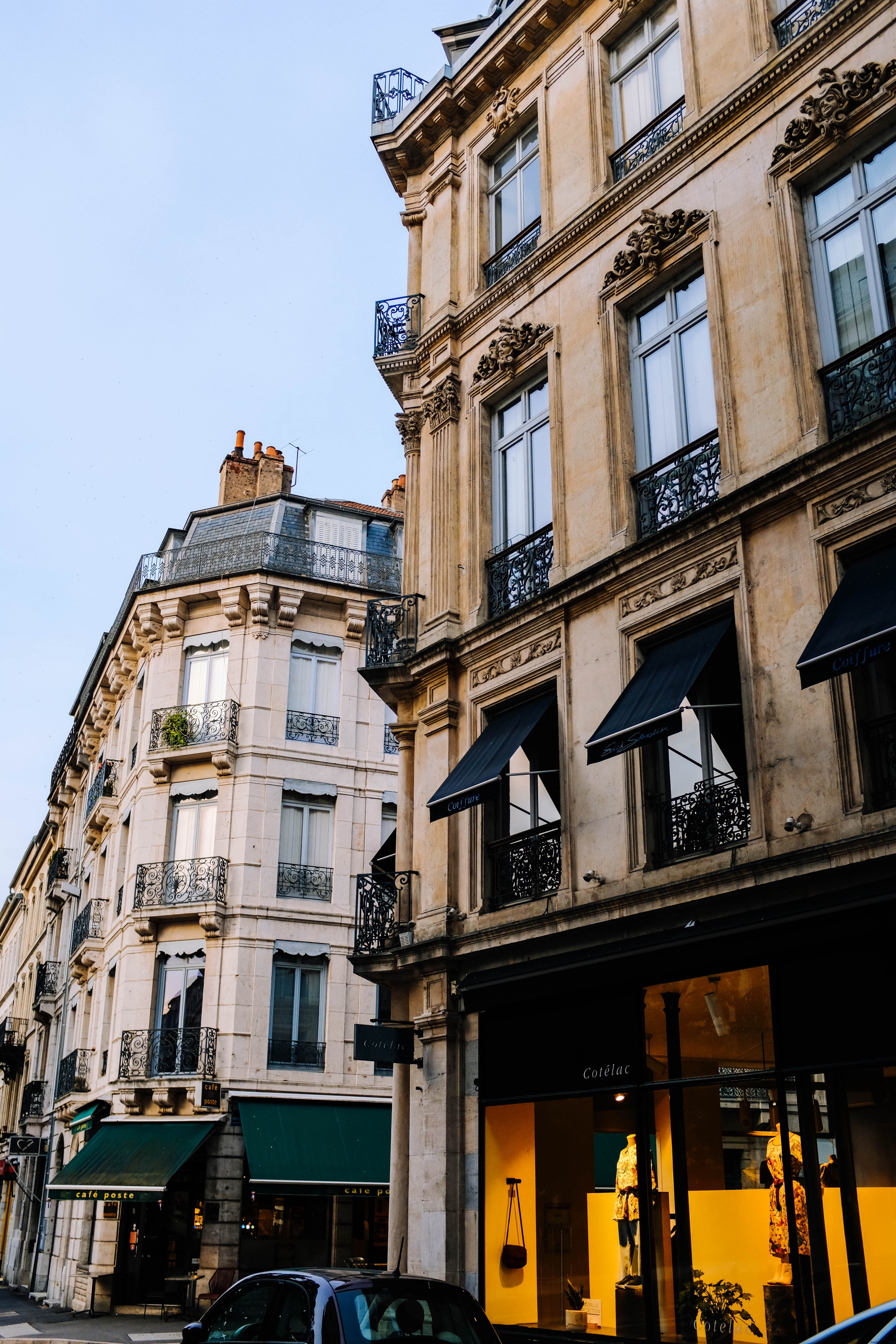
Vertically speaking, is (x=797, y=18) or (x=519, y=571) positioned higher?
(x=797, y=18)

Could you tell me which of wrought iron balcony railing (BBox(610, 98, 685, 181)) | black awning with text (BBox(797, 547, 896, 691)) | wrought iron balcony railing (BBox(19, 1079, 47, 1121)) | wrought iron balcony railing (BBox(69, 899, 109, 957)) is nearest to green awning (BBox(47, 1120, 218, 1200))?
wrought iron balcony railing (BBox(69, 899, 109, 957))

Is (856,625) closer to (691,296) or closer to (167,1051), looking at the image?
(691,296)

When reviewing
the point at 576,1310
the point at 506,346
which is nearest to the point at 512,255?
the point at 506,346

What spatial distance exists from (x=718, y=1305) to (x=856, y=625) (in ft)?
18.4

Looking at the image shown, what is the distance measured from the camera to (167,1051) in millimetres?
24031

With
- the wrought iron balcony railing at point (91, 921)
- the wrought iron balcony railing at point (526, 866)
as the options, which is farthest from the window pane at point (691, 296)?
the wrought iron balcony railing at point (91, 921)

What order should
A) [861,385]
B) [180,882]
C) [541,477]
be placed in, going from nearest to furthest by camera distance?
[861,385] → [541,477] → [180,882]

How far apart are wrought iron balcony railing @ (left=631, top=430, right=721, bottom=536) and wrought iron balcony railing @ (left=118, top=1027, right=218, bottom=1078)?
1517 centimetres

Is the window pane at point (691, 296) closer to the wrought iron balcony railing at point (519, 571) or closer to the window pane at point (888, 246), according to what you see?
the window pane at point (888, 246)

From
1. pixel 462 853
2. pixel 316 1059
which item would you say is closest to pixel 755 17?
pixel 462 853

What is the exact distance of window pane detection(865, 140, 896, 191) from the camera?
36.6 ft

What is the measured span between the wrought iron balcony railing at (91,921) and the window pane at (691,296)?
21.2 meters

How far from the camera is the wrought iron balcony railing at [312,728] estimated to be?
85.9 ft

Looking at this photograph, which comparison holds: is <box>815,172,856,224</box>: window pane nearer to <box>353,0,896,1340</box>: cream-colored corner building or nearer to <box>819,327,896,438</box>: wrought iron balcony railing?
<box>353,0,896,1340</box>: cream-colored corner building
